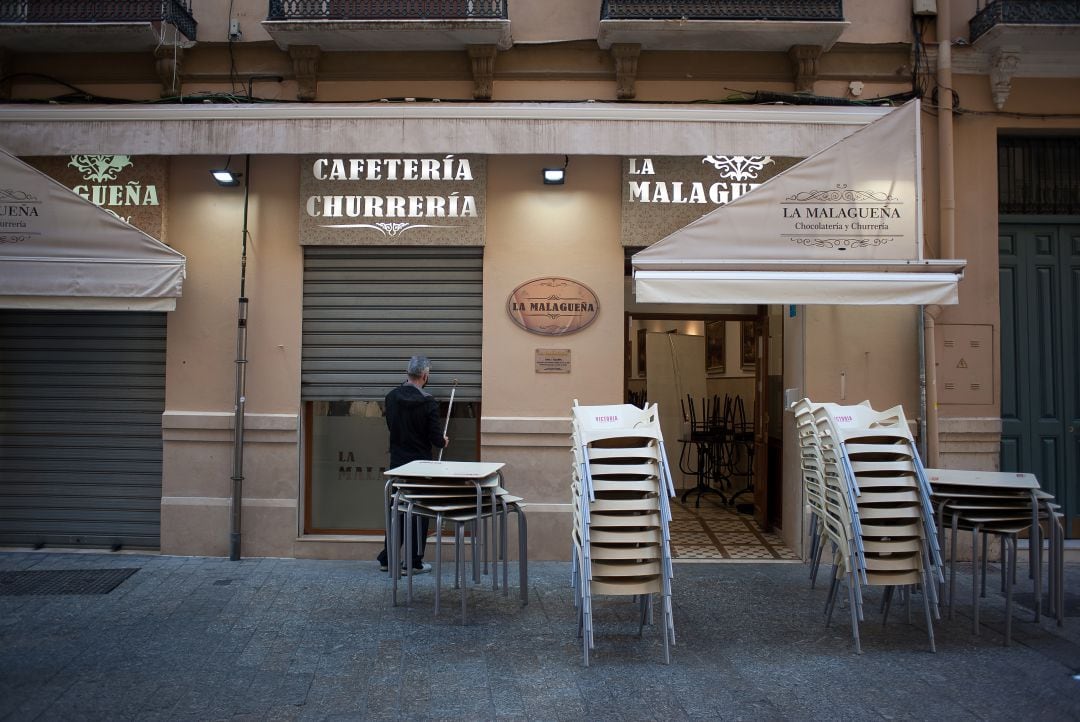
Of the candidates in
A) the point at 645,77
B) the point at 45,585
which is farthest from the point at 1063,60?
the point at 45,585

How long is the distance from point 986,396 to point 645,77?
14.5 ft

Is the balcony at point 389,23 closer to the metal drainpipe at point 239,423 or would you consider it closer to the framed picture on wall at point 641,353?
the metal drainpipe at point 239,423

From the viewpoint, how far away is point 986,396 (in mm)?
7516

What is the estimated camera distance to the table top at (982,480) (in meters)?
5.22

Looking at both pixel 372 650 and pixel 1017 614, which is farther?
pixel 1017 614

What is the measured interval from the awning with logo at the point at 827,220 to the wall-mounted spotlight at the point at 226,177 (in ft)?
12.6

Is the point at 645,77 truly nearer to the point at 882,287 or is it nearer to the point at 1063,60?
the point at 882,287

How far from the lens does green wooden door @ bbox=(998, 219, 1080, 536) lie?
25.3 feet

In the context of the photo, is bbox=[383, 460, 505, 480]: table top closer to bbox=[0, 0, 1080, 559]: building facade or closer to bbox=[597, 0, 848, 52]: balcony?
bbox=[0, 0, 1080, 559]: building facade

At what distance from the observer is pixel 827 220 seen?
6.51m

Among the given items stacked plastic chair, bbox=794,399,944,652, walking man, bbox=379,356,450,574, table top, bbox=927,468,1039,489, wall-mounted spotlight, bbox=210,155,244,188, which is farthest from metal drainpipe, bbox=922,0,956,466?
wall-mounted spotlight, bbox=210,155,244,188

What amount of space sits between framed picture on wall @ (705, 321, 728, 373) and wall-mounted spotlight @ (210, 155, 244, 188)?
6.92 m

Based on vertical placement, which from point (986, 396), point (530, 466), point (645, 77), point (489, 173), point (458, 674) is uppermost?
point (645, 77)

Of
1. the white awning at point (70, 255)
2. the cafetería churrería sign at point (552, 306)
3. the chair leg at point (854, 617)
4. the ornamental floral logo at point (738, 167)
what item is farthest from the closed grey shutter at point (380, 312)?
the chair leg at point (854, 617)
